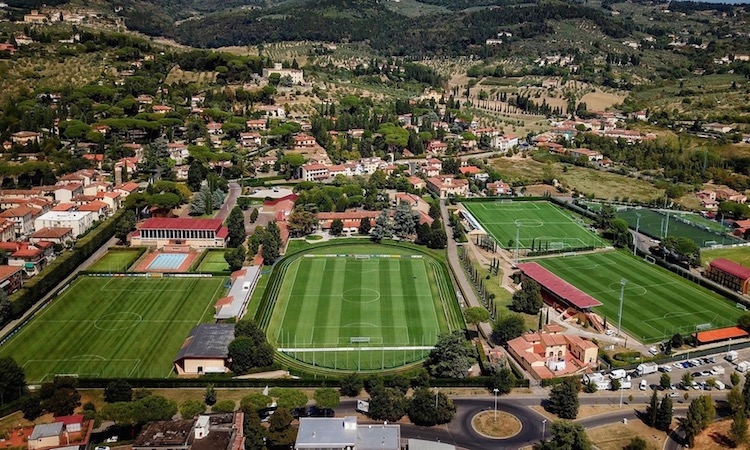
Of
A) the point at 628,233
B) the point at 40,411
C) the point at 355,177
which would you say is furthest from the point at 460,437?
the point at 355,177

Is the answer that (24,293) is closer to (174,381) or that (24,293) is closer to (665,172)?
(174,381)

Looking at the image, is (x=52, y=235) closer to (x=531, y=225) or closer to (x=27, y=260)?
(x=27, y=260)

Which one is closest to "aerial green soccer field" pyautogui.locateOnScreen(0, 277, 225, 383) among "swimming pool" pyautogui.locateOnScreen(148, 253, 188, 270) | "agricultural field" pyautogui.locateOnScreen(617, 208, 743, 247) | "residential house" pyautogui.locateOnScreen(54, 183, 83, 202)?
"swimming pool" pyautogui.locateOnScreen(148, 253, 188, 270)

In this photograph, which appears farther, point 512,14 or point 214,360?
point 512,14

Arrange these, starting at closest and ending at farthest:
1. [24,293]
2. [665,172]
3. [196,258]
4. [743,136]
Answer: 1. [24,293]
2. [196,258]
3. [665,172]
4. [743,136]

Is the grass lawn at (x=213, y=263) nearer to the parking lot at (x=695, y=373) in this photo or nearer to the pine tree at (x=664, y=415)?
the parking lot at (x=695, y=373)

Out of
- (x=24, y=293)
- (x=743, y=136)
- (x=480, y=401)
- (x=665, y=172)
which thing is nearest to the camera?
(x=480, y=401)

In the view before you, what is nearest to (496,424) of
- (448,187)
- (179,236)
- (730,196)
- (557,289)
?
(557,289)

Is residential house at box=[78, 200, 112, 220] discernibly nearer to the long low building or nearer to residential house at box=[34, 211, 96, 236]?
residential house at box=[34, 211, 96, 236]
